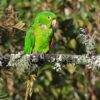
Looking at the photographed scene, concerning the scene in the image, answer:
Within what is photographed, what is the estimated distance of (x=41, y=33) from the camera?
3.20 metres

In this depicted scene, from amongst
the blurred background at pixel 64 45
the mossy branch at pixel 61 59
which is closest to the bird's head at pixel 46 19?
the blurred background at pixel 64 45

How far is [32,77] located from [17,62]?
0.77 meters

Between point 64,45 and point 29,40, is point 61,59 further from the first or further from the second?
point 64,45

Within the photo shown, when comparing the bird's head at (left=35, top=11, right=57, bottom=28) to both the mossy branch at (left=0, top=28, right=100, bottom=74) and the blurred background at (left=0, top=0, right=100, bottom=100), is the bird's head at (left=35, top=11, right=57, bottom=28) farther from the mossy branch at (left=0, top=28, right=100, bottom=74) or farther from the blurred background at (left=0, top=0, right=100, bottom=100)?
the mossy branch at (left=0, top=28, right=100, bottom=74)

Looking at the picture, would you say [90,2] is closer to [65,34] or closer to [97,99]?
[65,34]

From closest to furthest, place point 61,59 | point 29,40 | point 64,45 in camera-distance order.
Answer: point 61,59, point 29,40, point 64,45

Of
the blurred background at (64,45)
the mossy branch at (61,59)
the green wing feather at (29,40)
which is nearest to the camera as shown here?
the mossy branch at (61,59)

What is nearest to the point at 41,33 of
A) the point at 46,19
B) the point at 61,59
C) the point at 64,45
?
the point at 46,19

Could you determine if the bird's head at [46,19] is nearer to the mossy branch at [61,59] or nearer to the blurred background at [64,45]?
the blurred background at [64,45]

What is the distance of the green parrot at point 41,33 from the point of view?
10.2ft

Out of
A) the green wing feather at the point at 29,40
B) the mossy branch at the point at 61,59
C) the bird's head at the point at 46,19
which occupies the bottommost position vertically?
the mossy branch at the point at 61,59

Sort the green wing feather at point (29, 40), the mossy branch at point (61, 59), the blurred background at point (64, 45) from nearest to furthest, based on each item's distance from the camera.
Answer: the mossy branch at point (61, 59) → the green wing feather at point (29, 40) → the blurred background at point (64, 45)

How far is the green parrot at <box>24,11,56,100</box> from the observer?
3121mm

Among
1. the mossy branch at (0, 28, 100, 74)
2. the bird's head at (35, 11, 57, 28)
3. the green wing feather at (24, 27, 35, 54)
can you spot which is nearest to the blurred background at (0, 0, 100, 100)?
the green wing feather at (24, 27, 35, 54)
